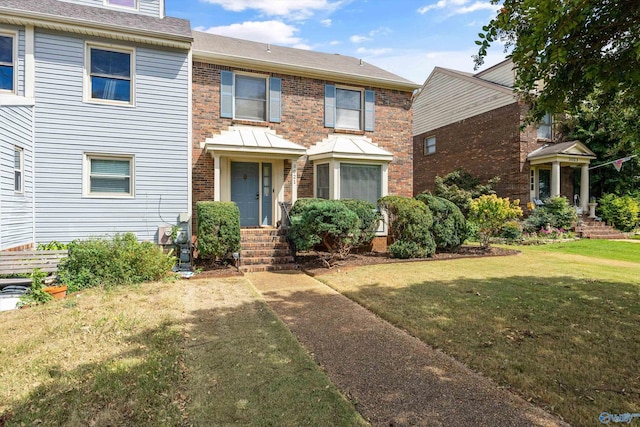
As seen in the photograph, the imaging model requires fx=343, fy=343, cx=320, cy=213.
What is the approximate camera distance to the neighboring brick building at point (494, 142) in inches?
674

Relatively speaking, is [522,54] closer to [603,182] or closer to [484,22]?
[484,22]

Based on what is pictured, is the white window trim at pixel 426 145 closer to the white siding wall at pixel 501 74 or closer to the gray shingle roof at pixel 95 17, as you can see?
the white siding wall at pixel 501 74

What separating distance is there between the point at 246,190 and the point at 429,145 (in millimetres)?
15797

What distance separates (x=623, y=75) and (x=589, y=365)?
3.73 metres

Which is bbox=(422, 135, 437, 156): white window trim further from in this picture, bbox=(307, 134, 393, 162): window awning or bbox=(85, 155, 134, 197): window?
bbox=(85, 155, 134, 197): window

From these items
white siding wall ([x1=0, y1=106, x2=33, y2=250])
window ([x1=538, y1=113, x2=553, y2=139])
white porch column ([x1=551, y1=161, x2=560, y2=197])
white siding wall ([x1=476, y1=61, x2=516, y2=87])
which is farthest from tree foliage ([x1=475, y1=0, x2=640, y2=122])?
white siding wall ([x1=476, y1=61, x2=516, y2=87])

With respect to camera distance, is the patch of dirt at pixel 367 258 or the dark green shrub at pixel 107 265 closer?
the dark green shrub at pixel 107 265

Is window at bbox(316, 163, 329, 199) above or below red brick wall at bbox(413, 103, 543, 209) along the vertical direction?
below

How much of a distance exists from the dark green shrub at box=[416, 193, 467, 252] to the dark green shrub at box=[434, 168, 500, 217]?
6191 mm

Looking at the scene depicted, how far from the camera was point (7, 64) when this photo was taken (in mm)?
8445

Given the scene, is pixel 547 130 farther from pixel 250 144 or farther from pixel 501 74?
pixel 250 144

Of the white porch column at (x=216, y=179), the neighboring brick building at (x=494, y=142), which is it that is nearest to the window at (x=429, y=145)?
the neighboring brick building at (x=494, y=142)

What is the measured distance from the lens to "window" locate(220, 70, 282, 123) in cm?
1166

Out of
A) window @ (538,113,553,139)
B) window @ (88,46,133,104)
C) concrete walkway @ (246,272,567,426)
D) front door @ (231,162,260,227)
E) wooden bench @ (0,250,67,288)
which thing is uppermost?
window @ (538,113,553,139)
